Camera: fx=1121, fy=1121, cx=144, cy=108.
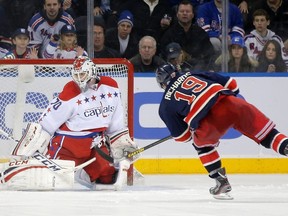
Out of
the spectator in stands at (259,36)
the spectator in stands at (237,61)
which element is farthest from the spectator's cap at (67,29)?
the spectator in stands at (259,36)

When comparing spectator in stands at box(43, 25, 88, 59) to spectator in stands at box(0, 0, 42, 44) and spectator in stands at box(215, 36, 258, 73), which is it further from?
spectator in stands at box(215, 36, 258, 73)

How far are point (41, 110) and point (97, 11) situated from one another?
1.27 meters

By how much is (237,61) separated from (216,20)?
0.40 metres

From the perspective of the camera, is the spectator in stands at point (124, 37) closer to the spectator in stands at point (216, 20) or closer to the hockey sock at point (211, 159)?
the spectator in stands at point (216, 20)

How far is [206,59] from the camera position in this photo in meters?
9.63

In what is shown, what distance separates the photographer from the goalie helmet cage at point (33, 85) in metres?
8.30

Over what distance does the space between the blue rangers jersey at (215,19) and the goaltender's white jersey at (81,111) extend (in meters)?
2.03

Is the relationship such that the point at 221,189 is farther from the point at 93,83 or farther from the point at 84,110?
the point at 93,83

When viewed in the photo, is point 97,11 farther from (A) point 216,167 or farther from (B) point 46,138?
(A) point 216,167

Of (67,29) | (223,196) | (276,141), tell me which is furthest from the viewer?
(67,29)

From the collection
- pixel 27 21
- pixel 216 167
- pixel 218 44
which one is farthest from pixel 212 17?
pixel 216 167

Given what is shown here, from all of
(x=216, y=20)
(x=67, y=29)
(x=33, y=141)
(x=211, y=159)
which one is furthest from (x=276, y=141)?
(x=67, y=29)

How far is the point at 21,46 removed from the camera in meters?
9.30

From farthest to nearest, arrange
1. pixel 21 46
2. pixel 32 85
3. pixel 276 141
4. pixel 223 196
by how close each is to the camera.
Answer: pixel 21 46 < pixel 32 85 < pixel 276 141 < pixel 223 196
